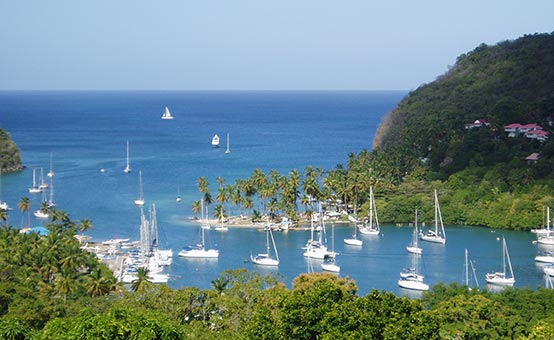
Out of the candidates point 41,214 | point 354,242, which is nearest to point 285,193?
point 354,242

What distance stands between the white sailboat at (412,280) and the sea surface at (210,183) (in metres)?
0.53

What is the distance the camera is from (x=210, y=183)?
66750 mm

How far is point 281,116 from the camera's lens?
16650 centimetres

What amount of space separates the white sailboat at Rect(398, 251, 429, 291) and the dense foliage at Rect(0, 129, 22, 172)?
45.3 m

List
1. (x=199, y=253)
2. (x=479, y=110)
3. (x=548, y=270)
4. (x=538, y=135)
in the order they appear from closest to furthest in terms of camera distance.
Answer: (x=548, y=270), (x=199, y=253), (x=538, y=135), (x=479, y=110)

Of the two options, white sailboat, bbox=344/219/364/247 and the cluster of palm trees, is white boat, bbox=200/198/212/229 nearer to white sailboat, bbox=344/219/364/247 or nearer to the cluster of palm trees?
the cluster of palm trees

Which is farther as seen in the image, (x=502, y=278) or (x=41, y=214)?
(x=41, y=214)

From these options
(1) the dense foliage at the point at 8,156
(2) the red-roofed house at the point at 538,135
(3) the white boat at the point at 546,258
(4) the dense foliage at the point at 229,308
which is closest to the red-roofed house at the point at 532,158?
(2) the red-roofed house at the point at 538,135

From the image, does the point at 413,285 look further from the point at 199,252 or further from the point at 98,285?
the point at 98,285

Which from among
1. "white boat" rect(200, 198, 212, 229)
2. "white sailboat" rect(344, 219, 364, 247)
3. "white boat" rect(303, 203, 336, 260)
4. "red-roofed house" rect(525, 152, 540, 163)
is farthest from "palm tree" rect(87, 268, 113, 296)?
"red-roofed house" rect(525, 152, 540, 163)

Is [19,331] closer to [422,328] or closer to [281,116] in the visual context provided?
[422,328]

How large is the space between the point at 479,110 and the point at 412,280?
37.1 meters

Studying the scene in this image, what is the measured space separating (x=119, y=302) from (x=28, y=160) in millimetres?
60603

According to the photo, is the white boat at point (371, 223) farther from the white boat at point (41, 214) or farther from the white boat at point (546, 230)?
the white boat at point (41, 214)
